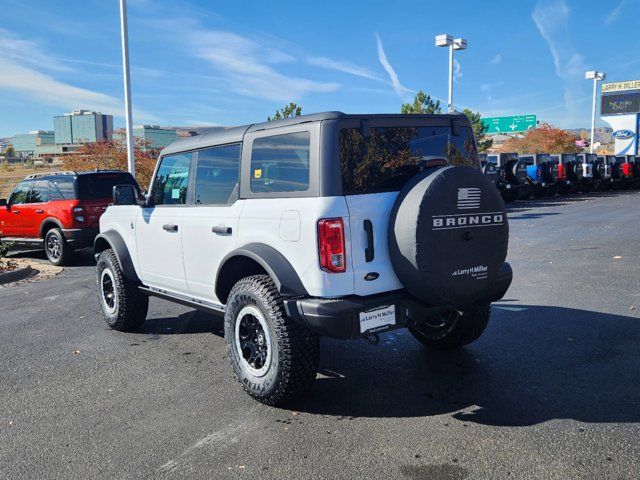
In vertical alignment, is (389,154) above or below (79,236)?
above

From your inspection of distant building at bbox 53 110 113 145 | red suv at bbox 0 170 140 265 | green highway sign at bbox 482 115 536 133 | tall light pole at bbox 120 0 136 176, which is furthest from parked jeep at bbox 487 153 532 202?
green highway sign at bbox 482 115 536 133

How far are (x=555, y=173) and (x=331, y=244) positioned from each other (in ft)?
87.4

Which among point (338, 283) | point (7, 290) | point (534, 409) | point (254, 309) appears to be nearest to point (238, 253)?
point (254, 309)

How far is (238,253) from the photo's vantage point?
4113 mm

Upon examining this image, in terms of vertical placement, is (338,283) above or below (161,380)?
above

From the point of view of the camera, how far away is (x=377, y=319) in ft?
12.3

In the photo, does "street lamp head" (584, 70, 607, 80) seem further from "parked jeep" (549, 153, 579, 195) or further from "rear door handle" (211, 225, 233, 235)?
"rear door handle" (211, 225, 233, 235)

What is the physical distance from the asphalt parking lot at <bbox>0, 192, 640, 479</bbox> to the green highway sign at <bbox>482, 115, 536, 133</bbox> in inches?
1842

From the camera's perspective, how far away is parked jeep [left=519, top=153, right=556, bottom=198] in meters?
26.5

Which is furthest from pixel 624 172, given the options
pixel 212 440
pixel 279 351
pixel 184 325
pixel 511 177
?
pixel 212 440

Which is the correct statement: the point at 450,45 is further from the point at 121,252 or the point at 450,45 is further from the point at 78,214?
the point at 121,252

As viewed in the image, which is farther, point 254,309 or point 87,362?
point 87,362

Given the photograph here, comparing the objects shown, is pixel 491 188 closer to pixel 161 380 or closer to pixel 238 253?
pixel 238 253

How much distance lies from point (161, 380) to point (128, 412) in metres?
0.63
